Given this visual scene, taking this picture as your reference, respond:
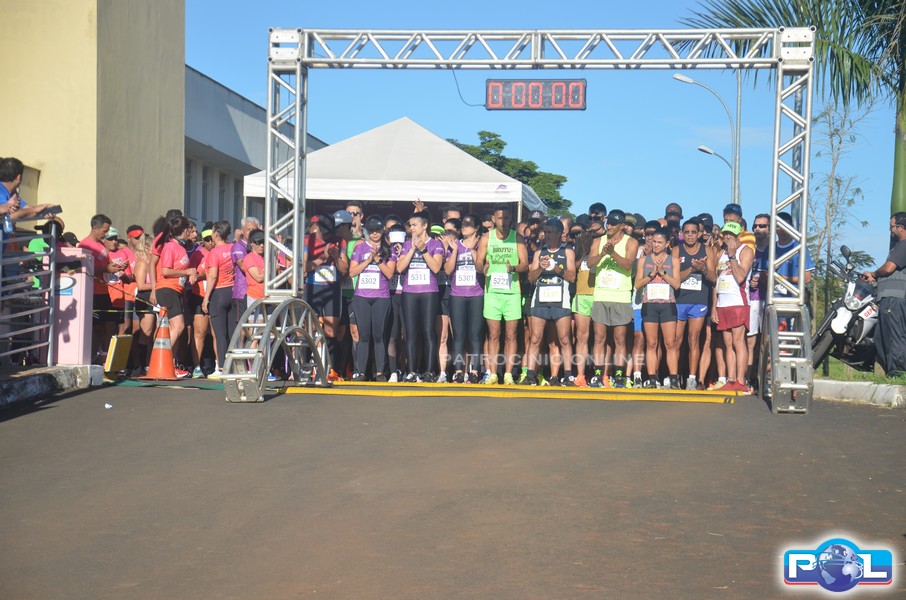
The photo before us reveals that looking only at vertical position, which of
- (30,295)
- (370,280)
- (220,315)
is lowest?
(220,315)

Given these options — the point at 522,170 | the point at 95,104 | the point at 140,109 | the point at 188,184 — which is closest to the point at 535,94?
the point at 95,104

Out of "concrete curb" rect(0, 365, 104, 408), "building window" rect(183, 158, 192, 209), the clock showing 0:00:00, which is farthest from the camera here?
"building window" rect(183, 158, 192, 209)

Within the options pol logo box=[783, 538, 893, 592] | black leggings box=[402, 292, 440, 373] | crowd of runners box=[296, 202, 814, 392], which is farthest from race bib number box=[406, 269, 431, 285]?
pol logo box=[783, 538, 893, 592]

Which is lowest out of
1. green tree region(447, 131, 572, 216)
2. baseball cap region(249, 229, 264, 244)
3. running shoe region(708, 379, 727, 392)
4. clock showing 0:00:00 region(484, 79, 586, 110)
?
running shoe region(708, 379, 727, 392)

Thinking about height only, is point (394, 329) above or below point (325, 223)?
below

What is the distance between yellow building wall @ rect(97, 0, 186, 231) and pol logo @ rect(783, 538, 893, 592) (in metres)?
17.3

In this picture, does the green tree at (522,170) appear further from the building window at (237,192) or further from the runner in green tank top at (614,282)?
the runner in green tank top at (614,282)

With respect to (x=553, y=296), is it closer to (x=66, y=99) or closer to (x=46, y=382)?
(x=46, y=382)

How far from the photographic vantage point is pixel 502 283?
14039 mm

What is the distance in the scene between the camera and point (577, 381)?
14.2 m

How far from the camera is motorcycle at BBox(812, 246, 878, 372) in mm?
13227

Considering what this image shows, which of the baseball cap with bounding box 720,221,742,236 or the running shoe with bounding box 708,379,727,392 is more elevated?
the baseball cap with bounding box 720,221,742,236

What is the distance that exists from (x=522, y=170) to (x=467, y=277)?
59.1 metres

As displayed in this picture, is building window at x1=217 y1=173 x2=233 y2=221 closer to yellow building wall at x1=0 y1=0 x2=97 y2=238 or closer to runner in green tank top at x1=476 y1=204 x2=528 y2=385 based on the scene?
yellow building wall at x1=0 y1=0 x2=97 y2=238
